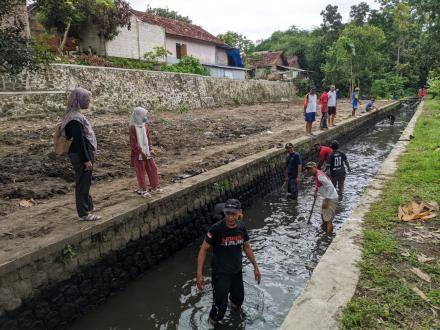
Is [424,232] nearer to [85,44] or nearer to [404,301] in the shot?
[404,301]

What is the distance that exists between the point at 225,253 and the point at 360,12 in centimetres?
5088

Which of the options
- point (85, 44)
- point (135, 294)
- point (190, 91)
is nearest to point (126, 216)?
point (135, 294)

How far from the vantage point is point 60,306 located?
4430 millimetres

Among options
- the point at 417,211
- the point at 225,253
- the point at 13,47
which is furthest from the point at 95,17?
the point at 225,253

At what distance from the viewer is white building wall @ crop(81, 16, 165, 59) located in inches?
894

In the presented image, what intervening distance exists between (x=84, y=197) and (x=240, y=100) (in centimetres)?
2266

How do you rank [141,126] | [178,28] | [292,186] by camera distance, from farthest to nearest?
[178,28] < [292,186] < [141,126]

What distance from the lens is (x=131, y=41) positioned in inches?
959

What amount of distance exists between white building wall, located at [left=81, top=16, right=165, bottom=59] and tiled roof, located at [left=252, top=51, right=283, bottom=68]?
64.9 feet

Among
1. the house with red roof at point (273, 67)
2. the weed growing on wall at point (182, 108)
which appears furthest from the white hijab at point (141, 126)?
the house with red roof at point (273, 67)

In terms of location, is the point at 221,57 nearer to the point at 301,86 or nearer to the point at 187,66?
the point at 301,86

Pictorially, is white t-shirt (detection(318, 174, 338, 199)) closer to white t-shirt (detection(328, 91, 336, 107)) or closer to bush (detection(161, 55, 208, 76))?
white t-shirt (detection(328, 91, 336, 107))

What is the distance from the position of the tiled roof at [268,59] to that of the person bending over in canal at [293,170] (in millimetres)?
36586

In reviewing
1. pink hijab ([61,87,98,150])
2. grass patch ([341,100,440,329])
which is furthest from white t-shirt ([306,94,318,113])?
pink hijab ([61,87,98,150])
